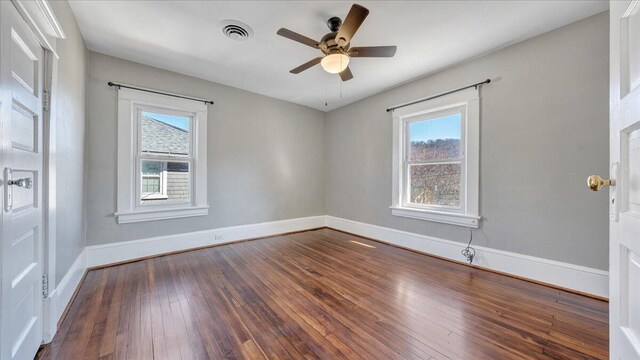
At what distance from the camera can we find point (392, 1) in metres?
2.01

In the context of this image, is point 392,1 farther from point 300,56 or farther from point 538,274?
point 538,274

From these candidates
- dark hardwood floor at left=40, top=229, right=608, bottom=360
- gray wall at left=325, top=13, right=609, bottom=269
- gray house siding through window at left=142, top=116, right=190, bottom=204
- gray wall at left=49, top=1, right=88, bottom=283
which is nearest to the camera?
dark hardwood floor at left=40, top=229, right=608, bottom=360

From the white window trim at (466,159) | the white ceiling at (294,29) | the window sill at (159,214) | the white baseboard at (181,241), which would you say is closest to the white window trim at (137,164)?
the window sill at (159,214)

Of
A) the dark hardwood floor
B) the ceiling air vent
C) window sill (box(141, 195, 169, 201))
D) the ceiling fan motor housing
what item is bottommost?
the dark hardwood floor

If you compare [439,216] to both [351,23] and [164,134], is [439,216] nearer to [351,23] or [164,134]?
[351,23]

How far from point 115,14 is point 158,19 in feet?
1.17

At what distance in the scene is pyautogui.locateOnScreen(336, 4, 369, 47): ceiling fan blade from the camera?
5.57 ft

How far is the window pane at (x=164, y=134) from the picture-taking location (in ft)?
10.6

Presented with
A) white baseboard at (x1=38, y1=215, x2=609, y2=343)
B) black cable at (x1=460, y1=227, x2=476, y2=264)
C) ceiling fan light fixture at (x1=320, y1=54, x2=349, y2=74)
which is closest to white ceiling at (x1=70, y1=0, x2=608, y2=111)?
ceiling fan light fixture at (x1=320, y1=54, x2=349, y2=74)

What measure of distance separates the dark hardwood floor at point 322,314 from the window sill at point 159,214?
55 cm

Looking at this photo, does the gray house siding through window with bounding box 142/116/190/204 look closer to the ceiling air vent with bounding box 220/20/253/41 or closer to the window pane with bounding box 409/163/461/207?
the ceiling air vent with bounding box 220/20/253/41

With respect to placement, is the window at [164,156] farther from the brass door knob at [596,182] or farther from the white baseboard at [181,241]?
the brass door knob at [596,182]

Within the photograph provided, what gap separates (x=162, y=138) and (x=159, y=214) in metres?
1.05

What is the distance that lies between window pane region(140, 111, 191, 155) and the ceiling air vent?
1.61 meters
